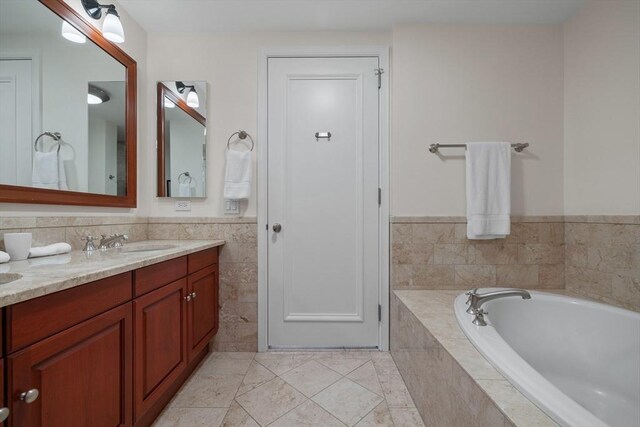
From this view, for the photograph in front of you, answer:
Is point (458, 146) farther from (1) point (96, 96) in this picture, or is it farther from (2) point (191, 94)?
(1) point (96, 96)

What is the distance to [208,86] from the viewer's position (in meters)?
1.88

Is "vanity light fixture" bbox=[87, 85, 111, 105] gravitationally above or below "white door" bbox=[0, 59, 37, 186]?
above

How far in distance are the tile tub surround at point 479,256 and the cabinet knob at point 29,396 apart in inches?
67.2

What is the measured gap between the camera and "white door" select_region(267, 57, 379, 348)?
1871mm

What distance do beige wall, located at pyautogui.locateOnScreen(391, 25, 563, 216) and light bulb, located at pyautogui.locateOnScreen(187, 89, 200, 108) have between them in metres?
1.41

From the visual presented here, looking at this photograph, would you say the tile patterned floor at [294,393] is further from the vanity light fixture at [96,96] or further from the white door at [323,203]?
the vanity light fixture at [96,96]

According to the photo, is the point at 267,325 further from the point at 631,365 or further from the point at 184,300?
the point at 631,365

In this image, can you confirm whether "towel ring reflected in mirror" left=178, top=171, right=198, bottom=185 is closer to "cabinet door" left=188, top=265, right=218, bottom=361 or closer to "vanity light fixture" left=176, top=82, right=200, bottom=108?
"vanity light fixture" left=176, top=82, right=200, bottom=108

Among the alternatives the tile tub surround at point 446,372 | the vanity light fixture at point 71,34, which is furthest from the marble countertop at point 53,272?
the tile tub surround at point 446,372

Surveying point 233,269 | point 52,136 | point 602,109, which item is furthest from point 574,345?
point 52,136

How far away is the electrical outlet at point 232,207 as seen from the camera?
1863 mm

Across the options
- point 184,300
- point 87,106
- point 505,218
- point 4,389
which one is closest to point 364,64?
point 505,218

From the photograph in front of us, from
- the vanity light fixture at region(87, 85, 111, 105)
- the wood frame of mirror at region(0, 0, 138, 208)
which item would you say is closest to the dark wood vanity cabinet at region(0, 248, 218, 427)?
the wood frame of mirror at region(0, 0, 138, 208)

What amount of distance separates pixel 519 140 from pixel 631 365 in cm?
135
